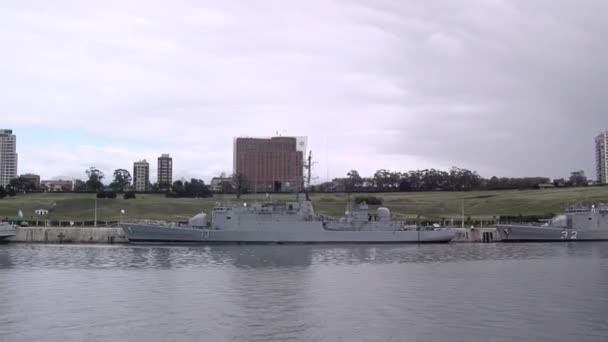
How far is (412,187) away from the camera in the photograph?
414 ft

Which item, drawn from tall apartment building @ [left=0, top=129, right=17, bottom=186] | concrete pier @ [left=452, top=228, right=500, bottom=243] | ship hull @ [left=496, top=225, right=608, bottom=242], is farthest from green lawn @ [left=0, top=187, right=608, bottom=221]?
tall apartment building @ [left=0, top=129, right=17, bottom=186]

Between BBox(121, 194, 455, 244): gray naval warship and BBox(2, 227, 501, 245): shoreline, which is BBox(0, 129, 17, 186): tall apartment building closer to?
BBox(2, 227, 501, 245): shoreline

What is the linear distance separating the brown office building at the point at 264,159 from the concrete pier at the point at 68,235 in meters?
51.7

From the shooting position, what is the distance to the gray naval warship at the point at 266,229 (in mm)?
49375

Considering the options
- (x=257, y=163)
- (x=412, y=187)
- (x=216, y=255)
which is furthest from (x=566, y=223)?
(x=412, y=187)

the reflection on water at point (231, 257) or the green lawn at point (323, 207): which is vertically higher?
the green lawn at point (323, 207)

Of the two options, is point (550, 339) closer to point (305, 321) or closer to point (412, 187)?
point (305, 321)

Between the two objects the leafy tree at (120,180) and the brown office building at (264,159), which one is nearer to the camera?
the brown office building at (264,159)

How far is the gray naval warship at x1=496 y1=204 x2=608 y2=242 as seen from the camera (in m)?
55.1

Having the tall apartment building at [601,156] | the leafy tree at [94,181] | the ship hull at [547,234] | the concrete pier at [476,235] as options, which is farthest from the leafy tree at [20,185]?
the tall apartment building at [601,156]

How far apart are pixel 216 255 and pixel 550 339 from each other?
26393mm

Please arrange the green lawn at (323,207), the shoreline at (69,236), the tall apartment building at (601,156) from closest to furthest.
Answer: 1. the shoreline at (69,236)
2. the green lawn at (323,207)
3. the tall apartment building at (601,156)

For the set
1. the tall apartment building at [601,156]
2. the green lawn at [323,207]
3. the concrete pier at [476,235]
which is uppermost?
the tall apartment building at [601,156]

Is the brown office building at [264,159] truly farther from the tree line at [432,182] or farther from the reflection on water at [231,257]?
the reflection on water at [231,257]
